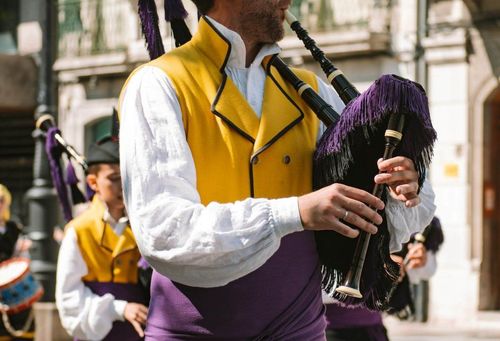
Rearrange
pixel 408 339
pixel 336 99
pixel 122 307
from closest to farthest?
1. pixel 336 99
2. pixel 122 307
3. pixel 408 339

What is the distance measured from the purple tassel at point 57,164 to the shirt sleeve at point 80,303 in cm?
98

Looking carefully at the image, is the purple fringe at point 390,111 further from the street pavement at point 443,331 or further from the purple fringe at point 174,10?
the street pavement at point 443,331

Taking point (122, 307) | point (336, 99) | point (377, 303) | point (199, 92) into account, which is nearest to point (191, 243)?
point (199, 92)

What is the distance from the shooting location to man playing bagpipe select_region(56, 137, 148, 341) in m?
5.14

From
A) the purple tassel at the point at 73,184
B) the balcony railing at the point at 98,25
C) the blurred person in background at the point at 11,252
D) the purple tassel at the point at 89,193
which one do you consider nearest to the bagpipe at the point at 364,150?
the purple tassel at the point at 89,193

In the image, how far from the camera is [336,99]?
3.30m

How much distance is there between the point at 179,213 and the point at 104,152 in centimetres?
327

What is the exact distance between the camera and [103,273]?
17.6 ft

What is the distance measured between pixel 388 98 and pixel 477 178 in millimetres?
12847

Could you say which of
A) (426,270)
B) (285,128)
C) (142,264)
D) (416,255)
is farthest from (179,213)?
(426,270)

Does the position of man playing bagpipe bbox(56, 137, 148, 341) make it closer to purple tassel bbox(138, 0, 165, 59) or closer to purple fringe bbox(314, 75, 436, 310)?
purple tassel bbox(138, 0, 165, 59)

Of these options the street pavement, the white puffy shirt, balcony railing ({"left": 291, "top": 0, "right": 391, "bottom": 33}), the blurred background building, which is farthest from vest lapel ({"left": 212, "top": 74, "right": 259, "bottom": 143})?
balcony railing ({"left": 291, "top": 0, "right": 391, "bottom": 33})

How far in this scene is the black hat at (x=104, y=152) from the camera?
5703mm

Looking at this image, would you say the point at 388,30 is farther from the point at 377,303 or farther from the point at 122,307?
the point at 377,303
